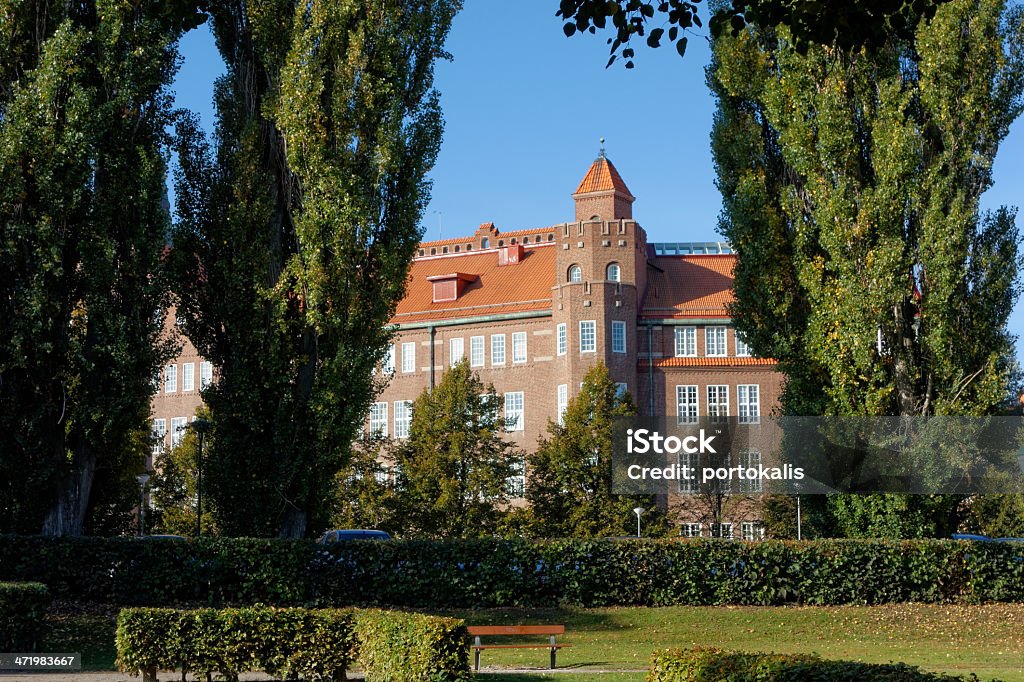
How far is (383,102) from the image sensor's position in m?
26.6

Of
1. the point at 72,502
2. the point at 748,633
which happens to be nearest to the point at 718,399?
the point at 748,633

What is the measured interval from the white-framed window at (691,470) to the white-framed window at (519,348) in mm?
13702

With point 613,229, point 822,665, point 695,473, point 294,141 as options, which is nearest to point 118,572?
point 294,141

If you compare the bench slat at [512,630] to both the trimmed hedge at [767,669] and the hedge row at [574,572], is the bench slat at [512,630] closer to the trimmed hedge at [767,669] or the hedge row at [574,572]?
the hedge row at [574,572]

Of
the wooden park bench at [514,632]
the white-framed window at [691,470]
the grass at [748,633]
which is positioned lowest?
the grass at [748,633]

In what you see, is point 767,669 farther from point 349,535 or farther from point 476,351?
point 476,351

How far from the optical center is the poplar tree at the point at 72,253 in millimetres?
24094

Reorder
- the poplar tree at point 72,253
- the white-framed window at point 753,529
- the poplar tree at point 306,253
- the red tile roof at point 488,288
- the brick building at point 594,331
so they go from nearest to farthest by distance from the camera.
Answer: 1. the poplar tree at point 72,253
2. the poplar tree at point 306,253
3. the white-framed window at point 753,529
4. the brick building at point 594,331
5. the red tile roof at point 488,288

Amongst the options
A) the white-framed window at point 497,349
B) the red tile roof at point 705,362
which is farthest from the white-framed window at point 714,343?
the white-framed window at point 497,349

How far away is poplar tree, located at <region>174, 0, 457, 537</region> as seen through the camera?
84.8 feet

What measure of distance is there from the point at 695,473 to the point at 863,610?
98.4 ft

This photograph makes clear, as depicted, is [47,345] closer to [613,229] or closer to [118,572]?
[118,572]

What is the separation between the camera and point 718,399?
64625 millimetres

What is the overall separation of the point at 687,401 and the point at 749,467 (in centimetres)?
863
